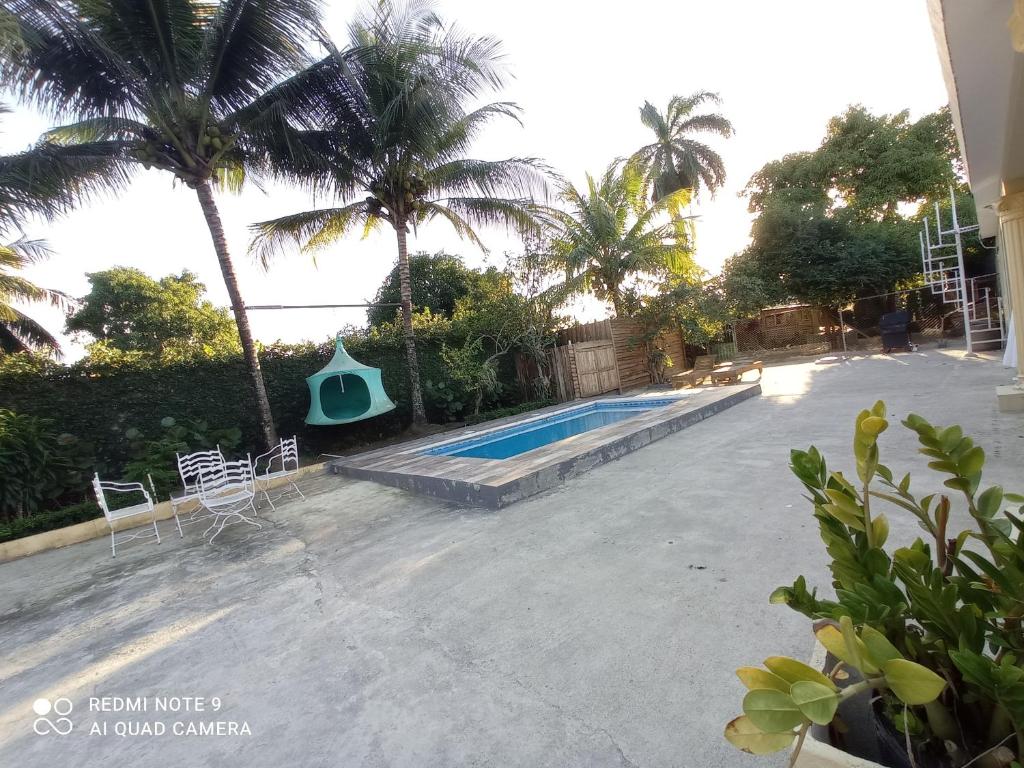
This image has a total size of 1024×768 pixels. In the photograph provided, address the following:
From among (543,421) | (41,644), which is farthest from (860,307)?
(41,644)

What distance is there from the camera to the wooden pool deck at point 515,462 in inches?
199

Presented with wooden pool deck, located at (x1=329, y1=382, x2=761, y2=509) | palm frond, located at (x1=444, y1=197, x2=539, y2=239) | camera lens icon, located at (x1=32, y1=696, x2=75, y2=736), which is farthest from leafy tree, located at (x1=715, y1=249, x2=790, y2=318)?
camera lens icon, located at (x1=32, y1=696, x2=75, y2=736)

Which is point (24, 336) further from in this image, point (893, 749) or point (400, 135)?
point (893, 749)

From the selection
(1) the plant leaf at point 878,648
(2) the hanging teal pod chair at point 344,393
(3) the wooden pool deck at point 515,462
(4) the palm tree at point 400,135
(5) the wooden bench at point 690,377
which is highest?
(4) the palm tree at point 400,135

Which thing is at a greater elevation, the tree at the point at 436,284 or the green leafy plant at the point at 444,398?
the tree at the point at 436,284

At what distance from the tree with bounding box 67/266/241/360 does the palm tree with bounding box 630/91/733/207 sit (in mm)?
18210

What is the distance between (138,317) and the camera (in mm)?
17812

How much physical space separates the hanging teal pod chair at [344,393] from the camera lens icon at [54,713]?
6.25m

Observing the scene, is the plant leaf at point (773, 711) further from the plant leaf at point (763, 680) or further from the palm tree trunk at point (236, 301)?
the palm tree trunk at point (236, 301)

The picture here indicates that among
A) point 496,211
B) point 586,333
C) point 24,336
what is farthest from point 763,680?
point 24,336

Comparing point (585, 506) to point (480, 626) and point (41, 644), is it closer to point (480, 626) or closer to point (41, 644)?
point (480, 626)

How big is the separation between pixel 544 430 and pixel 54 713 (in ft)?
27.6

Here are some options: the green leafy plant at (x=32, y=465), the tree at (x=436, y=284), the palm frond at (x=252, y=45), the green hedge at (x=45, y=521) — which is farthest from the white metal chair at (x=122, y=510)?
the tree at (x=436, y=284)

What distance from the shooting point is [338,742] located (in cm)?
196
